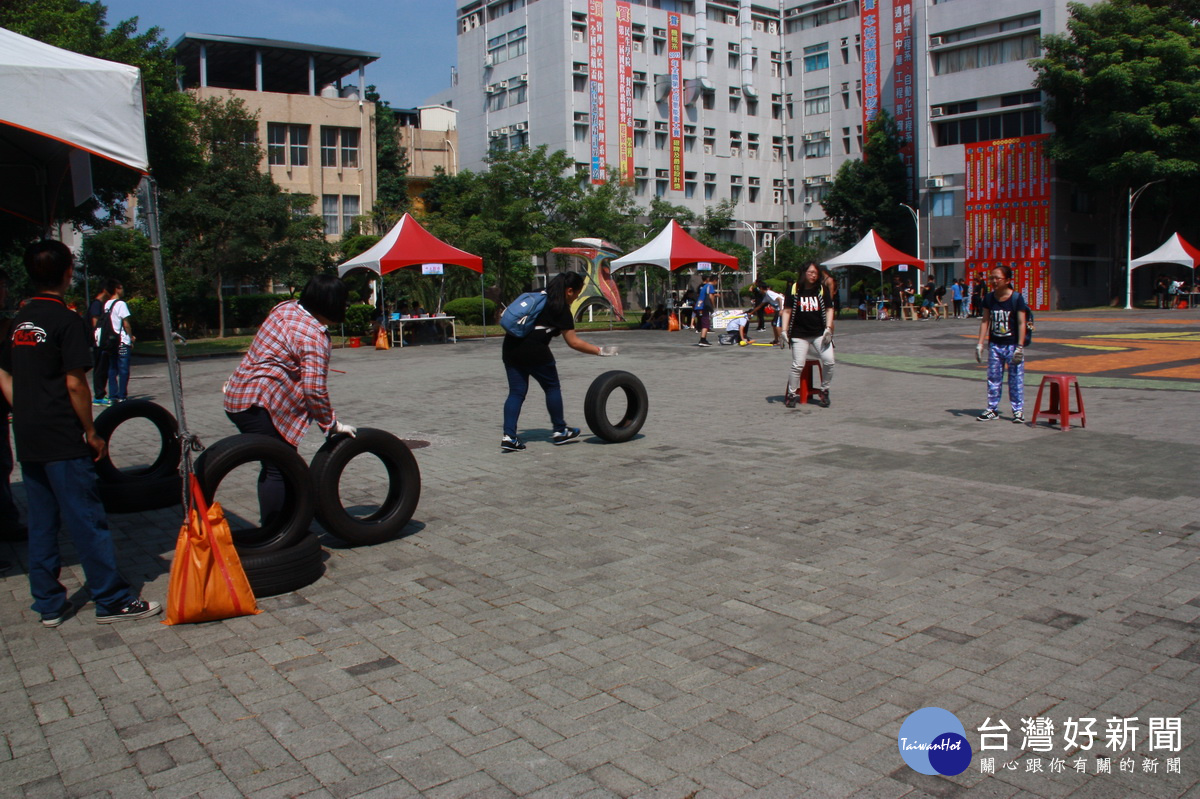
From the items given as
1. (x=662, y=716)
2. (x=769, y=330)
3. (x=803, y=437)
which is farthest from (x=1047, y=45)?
(x=662, y=716)

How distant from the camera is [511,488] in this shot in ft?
25.3

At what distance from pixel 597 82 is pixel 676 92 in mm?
6034

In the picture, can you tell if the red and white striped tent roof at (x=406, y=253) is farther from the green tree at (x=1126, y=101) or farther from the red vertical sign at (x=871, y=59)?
the red vertical sign at (x=871, y=59)

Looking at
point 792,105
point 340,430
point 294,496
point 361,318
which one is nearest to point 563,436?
point 340,430

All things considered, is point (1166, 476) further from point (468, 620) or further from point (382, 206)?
point (382, 206)

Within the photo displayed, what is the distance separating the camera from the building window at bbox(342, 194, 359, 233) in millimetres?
51938

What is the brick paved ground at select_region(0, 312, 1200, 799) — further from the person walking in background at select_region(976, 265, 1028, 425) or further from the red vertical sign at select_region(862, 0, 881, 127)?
the red vertical sign at select_region(862, 0, 881, 127)

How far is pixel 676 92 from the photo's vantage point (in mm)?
63875

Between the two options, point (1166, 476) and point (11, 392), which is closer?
point (11, 392)

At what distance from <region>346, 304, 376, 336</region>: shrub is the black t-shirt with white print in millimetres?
24792

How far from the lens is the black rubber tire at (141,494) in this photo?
7004mm

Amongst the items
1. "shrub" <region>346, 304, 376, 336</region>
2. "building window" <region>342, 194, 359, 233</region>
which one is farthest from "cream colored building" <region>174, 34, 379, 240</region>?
"shrub" <region>346, 304, 376, 336</region>

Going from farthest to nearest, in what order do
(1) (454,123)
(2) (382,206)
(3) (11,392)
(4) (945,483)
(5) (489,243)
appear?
(1) (454,123)
(2) (382,206)
(5) (489,243)
(4) (945,483)
(3) (11,392)

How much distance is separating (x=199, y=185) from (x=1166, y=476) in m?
33.7
